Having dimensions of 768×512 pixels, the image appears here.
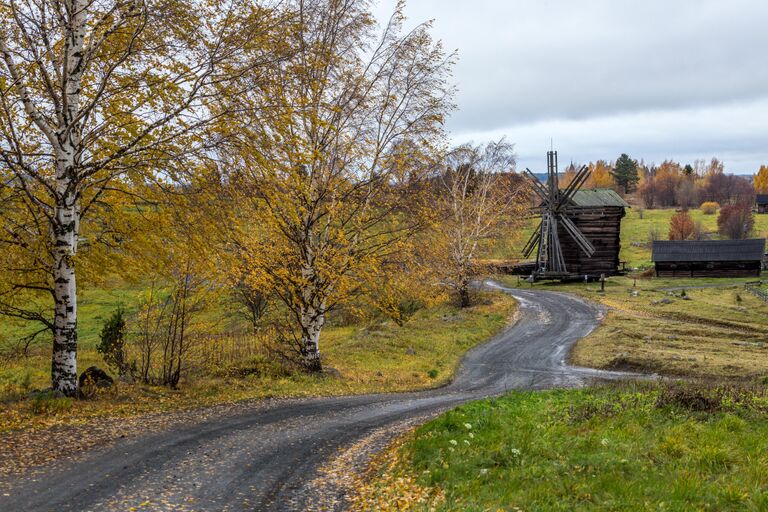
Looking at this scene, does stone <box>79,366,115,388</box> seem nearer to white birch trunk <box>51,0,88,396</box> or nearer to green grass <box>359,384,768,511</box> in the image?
white birch trunk <box>51,0,88,396</box>

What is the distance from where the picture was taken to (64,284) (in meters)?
11.1

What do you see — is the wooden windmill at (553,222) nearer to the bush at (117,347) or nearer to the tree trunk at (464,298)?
the tree trunk at (464,298)

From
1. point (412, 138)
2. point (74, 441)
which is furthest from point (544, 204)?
point (74, 441)

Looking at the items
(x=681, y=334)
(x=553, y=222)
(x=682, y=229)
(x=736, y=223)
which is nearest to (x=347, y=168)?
(x=681, y=334)

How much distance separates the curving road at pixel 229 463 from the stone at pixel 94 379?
10.7 ft

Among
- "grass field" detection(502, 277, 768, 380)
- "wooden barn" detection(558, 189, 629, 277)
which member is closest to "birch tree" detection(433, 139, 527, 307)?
"grass field" detection(502, 277, 768, 380)

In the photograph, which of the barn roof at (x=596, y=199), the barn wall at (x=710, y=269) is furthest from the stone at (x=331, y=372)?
the barn wall at (x=710, y=269)

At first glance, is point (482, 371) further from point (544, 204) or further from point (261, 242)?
point (544, 204)

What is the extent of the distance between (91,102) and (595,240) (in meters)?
51.9

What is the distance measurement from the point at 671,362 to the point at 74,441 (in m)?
22.2

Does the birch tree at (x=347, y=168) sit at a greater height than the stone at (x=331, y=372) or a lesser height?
greater

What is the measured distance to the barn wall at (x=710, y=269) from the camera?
56031mm

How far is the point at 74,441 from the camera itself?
9.30 meters

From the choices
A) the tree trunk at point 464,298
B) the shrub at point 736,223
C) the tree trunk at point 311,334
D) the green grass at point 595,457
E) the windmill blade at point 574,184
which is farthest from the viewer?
the shrub at point 736,223
